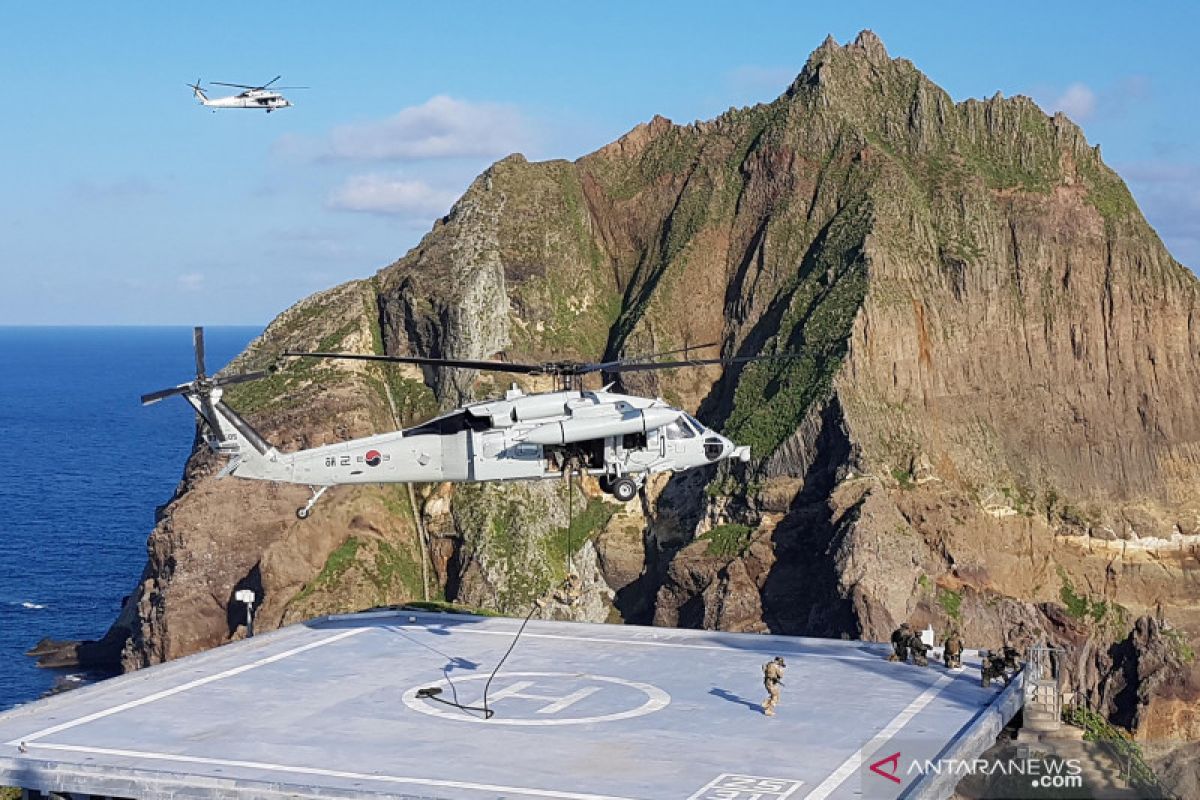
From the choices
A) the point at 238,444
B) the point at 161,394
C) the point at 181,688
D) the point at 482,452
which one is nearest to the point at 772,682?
the point at 482,452

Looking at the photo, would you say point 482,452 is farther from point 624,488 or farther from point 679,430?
point 679,430

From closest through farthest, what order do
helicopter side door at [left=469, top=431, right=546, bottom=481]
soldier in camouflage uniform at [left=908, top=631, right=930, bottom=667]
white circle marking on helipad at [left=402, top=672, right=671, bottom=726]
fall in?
white circle marking on helipad at [left=402, top=672, right=671, bottom=726]
helicopter side door at [left=469, top=431, right=546, bottom=481]
soldier in camouflage uniform at [left=908, top=631, right=930, bottom=667]

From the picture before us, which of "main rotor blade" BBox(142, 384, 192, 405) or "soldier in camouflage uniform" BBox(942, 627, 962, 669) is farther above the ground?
"main rotor blade" BBox(142, 384, 192, 405)

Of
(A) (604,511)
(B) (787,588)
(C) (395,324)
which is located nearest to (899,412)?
(B) (787,588)

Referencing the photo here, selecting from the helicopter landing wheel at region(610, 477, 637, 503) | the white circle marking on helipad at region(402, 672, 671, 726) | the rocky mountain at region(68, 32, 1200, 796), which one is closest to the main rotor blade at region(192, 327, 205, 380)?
the white circle marking on helipad at region(402, 672, 671, 726)

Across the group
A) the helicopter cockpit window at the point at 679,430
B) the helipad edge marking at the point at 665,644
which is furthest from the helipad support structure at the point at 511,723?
the helicopter cockpit window at the point at 679,430

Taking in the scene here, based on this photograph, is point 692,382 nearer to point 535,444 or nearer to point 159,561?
point 159,561

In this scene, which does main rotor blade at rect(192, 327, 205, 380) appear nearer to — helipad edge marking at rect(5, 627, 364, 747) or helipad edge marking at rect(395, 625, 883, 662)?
helipad edge marking at rect(5, 627, 364, 747)
